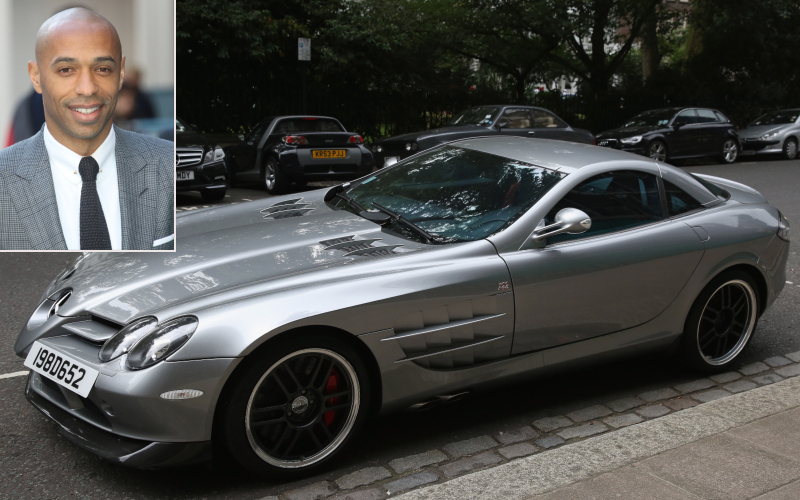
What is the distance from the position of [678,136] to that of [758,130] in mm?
4516

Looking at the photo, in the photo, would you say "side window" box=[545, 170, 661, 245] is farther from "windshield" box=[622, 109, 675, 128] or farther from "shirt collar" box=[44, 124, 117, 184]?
"windshield" box=[622, 109, 675, 128]

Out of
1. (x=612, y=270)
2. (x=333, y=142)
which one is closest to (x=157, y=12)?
(x=612, y=270)

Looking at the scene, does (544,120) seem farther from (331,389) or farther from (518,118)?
(331,389)

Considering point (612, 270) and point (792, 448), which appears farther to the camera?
point (612, 270)

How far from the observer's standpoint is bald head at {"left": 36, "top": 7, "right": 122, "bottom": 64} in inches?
93.3

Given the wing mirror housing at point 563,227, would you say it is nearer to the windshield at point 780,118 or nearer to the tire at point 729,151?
the tire at point 729,151

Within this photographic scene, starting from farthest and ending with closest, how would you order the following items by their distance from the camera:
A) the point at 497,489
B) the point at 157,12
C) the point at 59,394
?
the point at 59,394, the point at 497,489, the point at 157,12

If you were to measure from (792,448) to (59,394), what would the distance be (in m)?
3.17

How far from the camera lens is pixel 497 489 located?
9.63 ft

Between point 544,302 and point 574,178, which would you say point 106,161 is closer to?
point 544,302

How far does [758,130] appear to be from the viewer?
2142cm

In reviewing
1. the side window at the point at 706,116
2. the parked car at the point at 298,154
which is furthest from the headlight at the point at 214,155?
the side window at the point at 706,116

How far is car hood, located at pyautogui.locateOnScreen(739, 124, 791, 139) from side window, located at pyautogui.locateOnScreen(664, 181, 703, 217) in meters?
18.7

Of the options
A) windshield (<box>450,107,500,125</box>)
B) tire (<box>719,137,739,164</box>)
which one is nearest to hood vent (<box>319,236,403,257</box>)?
windshield (<box>450,107,500,125</box>)
